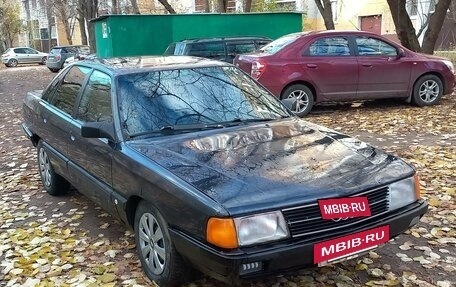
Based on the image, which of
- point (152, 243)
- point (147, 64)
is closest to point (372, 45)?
point (147, 64)

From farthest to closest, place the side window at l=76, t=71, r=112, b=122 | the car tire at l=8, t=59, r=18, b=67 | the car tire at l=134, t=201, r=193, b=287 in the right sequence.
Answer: the car tire at l=8, t=59, r=18, b=67 → the side window at l=76, t=71, r=112, b=122 → the car tire at l=134, t=201, r=193, b=287

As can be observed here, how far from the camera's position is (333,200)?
305cm

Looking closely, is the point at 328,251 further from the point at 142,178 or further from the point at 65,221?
the point at 65,221

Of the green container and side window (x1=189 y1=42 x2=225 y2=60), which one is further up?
the green container

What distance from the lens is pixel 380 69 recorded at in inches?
390

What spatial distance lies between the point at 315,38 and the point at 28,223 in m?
6.60

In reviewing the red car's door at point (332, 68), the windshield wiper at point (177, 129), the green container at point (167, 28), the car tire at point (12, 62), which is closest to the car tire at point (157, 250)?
the windshield wiper at point (177, 129)

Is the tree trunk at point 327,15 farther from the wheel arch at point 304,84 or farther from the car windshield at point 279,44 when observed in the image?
the wheel arch at point 304,84

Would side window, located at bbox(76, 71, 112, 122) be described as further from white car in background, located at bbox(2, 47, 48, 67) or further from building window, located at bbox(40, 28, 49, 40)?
building window, located at bbox(40, 28, 49, 40)

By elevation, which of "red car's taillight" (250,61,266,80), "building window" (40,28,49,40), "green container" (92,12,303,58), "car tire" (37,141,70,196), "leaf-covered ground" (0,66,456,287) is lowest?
"leaf-covered ground" (0,66,456,287)

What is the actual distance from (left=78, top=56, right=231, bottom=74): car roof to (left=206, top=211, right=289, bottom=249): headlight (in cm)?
194

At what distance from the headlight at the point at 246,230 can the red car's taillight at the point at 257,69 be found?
672cm

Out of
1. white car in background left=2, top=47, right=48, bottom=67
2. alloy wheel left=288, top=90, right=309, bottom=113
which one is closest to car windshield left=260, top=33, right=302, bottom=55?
alloy wheel left=288, top=90, right=309, bottom=113

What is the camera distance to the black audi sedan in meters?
2.94
